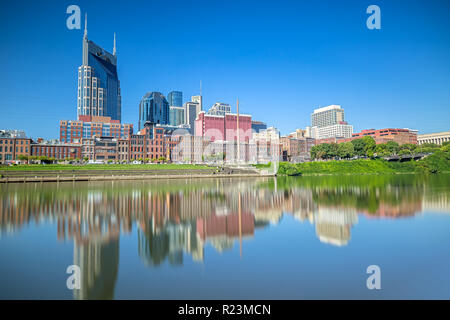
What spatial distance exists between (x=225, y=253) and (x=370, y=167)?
7592 centimetres

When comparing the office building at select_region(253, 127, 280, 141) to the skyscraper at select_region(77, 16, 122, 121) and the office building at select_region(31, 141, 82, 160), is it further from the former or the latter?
the skyscraper at select_region(77, 16, 122, 121)

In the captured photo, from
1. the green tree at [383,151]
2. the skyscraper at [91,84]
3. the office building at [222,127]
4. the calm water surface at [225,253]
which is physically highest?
the skyscraper at [91,84]

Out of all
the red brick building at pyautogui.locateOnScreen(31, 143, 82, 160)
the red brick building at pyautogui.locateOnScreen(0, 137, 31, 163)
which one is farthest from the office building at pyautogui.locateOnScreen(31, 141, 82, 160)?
the red brick building at pyautogui.locateOnScreen(0, 137, 31, 163)

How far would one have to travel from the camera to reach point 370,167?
243ft

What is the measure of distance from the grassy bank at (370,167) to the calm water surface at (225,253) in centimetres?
5319

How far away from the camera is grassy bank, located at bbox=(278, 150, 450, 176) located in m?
67.5

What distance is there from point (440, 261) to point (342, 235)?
10.9 feet

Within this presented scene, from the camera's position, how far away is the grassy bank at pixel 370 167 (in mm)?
67500

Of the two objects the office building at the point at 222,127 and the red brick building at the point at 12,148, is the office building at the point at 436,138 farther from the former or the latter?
the red brick building at the point at 12,148

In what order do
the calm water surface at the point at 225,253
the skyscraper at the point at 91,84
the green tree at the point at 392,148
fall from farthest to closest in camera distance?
the skyscraper at the point at 91,84, the green tree at the point at 392,148, the calm water surface at the point at 225,253

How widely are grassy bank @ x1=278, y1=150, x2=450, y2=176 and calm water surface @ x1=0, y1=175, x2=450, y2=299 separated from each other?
53191mm

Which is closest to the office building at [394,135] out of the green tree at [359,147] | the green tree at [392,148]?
the green tree at [392,148]

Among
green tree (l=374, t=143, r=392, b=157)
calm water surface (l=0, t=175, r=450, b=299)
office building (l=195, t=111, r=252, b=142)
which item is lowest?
calm water surface (l=0, t=175, r=450, b=299)
